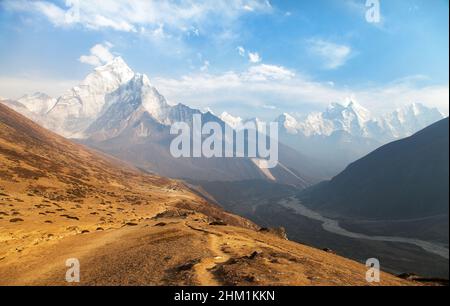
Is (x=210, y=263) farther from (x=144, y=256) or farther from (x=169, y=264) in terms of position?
(x=144, y=256)

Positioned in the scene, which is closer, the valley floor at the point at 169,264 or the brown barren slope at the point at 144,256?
the valley floor at the point at 169,264

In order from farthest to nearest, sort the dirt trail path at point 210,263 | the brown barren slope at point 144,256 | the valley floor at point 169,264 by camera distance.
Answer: the brown barren slope at point 144,256, the valley floor at point 169,264, the dirt trail path at point 210,263

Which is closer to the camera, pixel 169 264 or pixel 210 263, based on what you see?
pixel 210 263

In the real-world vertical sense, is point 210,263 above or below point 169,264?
above

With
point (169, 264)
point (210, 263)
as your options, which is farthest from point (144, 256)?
point (210, 263)

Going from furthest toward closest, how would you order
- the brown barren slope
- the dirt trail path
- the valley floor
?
the brown barren slope
the valley floor
the dirt trail path

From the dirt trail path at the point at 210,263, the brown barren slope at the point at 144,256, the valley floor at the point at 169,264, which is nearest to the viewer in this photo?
the dirt trail path at the point at 210,263

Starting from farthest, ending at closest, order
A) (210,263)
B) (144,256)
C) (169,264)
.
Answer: (144,256)
(169,264)
(210,263)

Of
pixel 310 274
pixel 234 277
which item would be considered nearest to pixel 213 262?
pixel 234 277

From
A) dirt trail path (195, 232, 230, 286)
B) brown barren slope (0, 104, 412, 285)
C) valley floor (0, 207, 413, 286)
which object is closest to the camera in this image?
dirt trail path (195, 232, 230, 286)

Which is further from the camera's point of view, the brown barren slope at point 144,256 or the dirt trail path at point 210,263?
the brown barren slope at point 144,256
